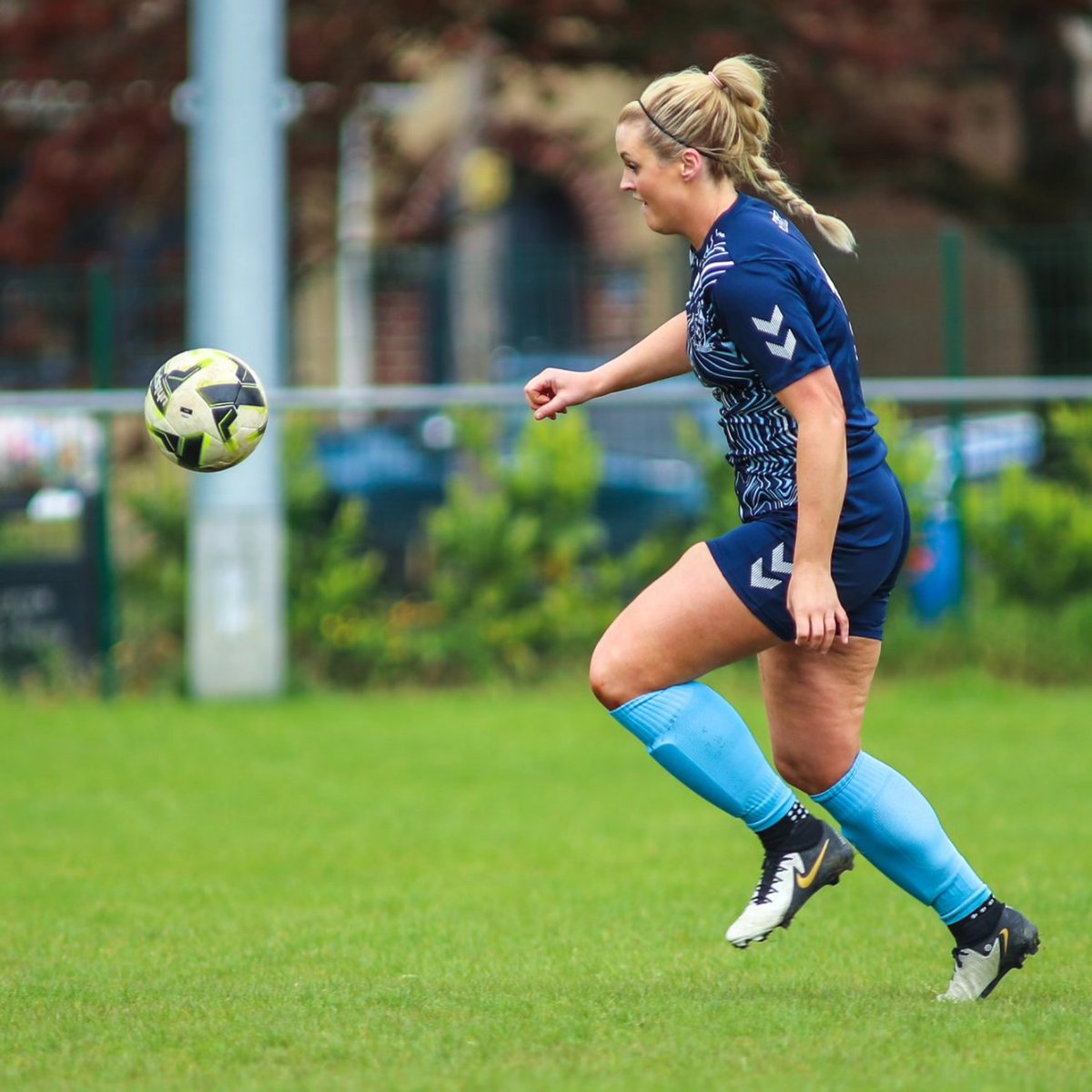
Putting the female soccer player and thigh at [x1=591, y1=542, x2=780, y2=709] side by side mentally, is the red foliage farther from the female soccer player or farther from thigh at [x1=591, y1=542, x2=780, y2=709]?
thigh at [x1=591, y1=542, x2=780, y2=709]

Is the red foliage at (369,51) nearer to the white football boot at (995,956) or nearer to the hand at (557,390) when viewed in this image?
the hand at (557,390)

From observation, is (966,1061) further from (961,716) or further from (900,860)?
(961,716)

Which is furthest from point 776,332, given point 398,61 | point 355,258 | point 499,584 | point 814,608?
point 398,61

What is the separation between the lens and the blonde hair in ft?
14.3

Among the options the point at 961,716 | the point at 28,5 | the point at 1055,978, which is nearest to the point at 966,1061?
the point at 1055,978

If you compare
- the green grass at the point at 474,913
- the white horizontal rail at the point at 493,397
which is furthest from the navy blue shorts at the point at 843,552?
the white horizontal rail at the point at 493,397

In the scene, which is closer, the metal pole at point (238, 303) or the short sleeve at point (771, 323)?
the short sleeve at point (771, 323)

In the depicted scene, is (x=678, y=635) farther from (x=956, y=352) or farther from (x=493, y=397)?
(x=956, y=352)

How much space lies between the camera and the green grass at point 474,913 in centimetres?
404

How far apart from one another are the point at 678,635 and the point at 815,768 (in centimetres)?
49

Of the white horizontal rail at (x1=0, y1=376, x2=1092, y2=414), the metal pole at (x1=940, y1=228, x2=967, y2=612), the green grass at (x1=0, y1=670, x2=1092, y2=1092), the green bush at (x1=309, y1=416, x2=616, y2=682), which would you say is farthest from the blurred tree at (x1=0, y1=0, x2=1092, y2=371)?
the green grass at (x1=0, y1=670, x2=1092, y2=1092)

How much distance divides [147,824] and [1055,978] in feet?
13.2

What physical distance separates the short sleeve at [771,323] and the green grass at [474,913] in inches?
57.8

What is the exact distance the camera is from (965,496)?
37.1ft
